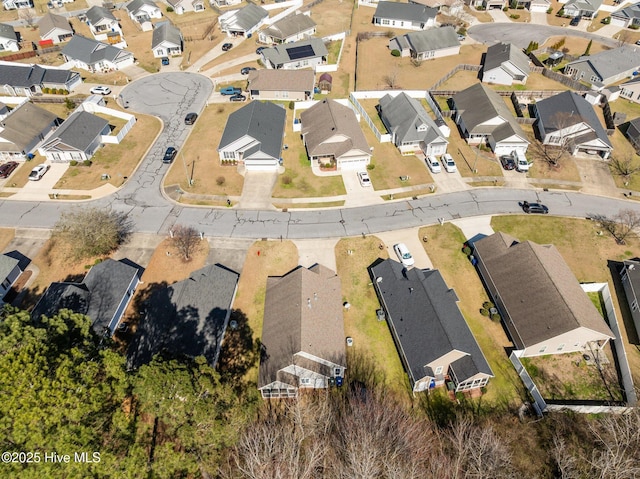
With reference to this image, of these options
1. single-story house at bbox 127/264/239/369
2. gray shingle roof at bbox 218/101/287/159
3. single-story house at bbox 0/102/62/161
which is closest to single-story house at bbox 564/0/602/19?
gray shingle roof at bbox 218/101/287/159

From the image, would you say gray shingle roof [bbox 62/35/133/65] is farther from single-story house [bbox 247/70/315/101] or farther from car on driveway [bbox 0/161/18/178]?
car on driveway [bbox 0/161/18/178]

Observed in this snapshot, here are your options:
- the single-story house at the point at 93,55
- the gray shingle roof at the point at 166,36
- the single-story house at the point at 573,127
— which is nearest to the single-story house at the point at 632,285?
the single-story house at the point at 573,127

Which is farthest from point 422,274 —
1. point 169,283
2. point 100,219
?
point 100,219

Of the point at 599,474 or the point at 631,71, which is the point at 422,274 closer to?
the point at 599,474

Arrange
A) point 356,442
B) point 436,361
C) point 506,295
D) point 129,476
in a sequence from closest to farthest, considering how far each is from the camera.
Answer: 1. point 129,476
2. point 356,442
3. point 436,361
4. point 506,295

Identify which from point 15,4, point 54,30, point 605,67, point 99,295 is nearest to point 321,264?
point 99,295

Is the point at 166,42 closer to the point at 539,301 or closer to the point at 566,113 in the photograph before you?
the point at 566,113
